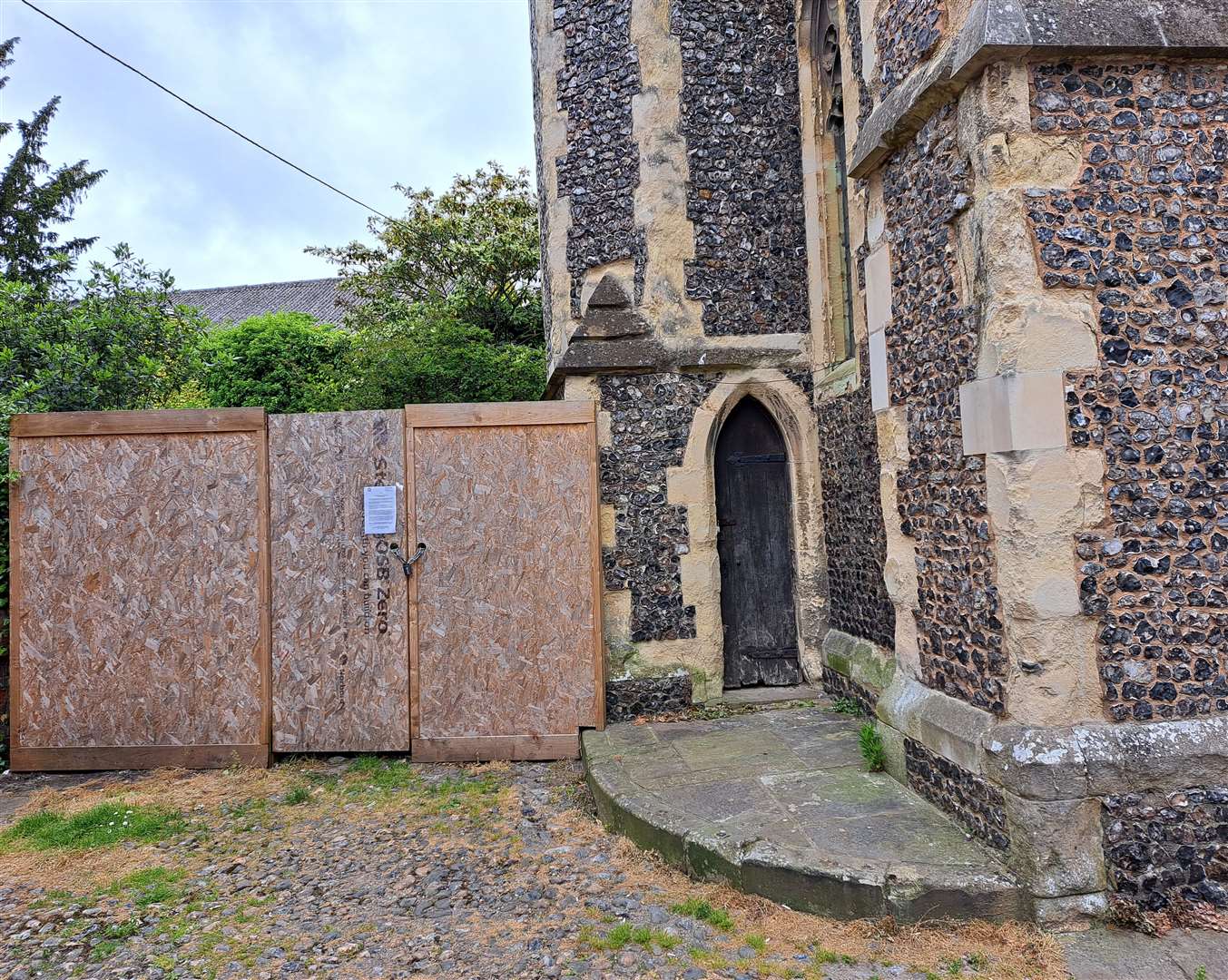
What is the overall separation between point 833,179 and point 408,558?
13.4 ft

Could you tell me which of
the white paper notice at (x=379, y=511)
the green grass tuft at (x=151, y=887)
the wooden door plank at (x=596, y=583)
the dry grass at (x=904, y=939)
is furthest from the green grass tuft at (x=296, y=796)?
the dry grass at (x=904, y=939)

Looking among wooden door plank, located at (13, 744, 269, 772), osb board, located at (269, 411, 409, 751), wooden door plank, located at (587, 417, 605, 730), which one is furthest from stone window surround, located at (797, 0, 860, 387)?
wooden door plank, located at (13, 744, 269, 772)

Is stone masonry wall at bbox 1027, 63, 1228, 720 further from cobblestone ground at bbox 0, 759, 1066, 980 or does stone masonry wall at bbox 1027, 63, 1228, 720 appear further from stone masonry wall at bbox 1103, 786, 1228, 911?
cobblestone ground at bbox 0, 759, 1066, 980

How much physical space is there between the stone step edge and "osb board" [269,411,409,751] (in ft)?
7.99

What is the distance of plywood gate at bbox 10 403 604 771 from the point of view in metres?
5.56

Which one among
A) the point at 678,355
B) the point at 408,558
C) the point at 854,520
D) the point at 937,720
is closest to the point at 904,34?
the point at 678,355

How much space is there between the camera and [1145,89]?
3.35m

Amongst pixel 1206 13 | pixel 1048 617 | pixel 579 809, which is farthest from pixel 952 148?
pixel 579 809

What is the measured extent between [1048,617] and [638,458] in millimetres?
3206

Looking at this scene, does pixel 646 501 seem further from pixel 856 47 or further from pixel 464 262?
pixel 464 262

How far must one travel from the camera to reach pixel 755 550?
6.30 m

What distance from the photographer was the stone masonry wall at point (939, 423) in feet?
11.3

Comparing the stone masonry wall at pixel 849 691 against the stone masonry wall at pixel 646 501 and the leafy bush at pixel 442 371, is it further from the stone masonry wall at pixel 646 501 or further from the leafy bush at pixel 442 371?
the leafy bush at pixel 442 371

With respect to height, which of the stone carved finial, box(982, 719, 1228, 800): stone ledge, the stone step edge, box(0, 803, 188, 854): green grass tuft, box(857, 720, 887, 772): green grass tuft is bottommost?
box(0, 803, 188, 854): green grass tuft
